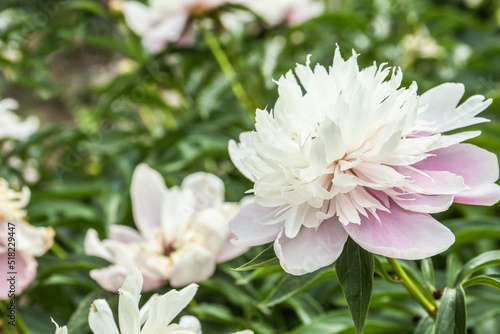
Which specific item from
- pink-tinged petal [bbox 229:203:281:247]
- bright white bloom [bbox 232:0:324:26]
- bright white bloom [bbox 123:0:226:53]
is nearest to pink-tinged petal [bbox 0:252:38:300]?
pink-tinged petal [bbox 229:203:281:247]

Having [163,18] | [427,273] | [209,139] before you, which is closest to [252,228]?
[427,273]

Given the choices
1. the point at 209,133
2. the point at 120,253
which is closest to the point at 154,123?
the point at 209,133

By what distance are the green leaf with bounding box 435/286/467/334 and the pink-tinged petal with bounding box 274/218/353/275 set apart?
0.09 metres

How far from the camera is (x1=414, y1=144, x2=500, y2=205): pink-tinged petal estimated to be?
36 centimetres

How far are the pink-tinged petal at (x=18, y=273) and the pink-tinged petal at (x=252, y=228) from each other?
0.24 metres

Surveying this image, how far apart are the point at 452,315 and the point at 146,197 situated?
37cm

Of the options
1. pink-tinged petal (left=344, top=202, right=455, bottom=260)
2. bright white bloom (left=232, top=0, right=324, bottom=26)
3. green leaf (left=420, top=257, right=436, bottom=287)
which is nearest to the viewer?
pink-tinged petal (left=344, top=202, right=455, bottom=260)

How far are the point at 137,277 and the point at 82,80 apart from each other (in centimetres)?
208

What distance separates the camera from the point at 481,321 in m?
0.58

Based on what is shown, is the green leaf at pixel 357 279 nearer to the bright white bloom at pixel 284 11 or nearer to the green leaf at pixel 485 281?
the green leaf at pixel 485 281

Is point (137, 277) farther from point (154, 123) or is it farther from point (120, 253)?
point (154, 123)

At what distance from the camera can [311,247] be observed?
36cm

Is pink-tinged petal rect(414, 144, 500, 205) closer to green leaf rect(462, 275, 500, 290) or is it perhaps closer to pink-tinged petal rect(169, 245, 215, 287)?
green leaf rect(462, 275, 500, 290)

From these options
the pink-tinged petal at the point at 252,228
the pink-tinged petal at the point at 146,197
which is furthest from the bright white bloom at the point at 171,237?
the pink-tinged petal at the point at 252,228
